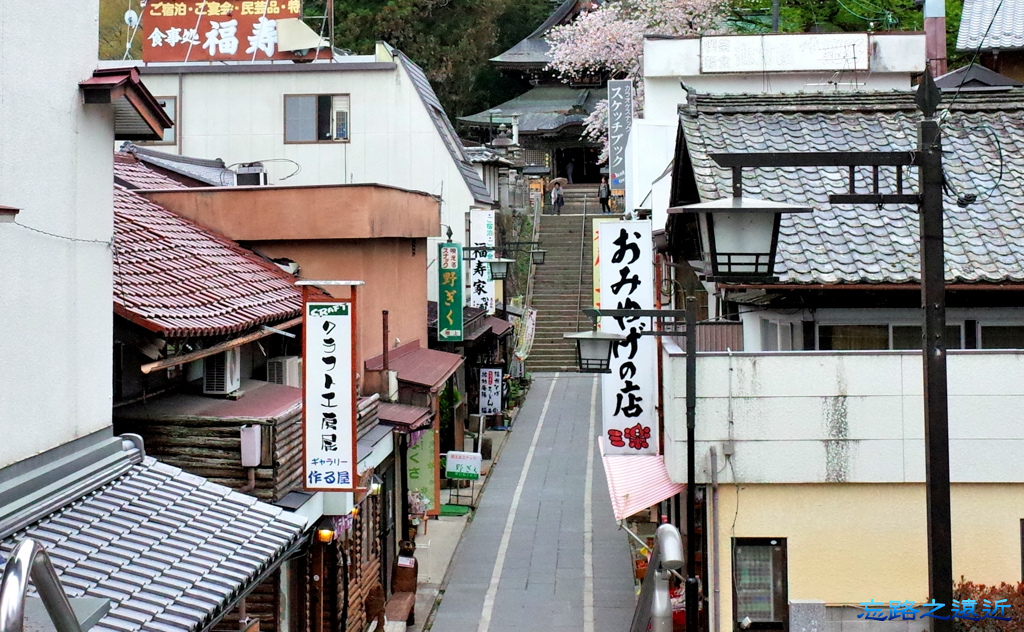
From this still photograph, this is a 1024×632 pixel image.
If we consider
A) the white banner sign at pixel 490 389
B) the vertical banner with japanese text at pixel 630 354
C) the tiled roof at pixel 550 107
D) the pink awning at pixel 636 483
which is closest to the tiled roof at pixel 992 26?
the white banner sign at pixel 490 389

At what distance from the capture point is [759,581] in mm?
12125

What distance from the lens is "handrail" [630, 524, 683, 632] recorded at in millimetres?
6230

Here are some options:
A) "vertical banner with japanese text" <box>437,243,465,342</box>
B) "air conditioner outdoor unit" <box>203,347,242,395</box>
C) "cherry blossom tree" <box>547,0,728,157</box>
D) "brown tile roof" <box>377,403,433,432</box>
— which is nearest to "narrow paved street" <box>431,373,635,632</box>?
"brown tile roof" <box>377,403,433,432</box>

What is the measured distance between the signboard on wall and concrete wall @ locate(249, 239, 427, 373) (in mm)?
8598

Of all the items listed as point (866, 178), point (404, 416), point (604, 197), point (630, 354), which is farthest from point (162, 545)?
point (604, 197)

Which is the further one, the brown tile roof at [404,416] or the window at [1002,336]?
the brown tile roof at [404,416]

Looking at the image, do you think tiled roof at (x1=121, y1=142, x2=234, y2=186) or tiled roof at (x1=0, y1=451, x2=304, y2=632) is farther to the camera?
tiled roof at (x1=121, y1=142, x2=234, y2=186)

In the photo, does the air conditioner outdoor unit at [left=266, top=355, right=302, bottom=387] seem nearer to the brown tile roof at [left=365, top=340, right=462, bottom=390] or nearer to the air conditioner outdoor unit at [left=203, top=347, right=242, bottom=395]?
the air conditioner outdoor unit at [left=203, top=347, right=242, bottom=395]

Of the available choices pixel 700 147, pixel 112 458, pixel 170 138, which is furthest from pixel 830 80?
pixel 112 458

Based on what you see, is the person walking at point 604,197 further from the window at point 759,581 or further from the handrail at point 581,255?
the window at point 759,581

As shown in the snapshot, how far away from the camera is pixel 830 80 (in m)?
23.8

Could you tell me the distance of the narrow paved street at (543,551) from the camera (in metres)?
17.8

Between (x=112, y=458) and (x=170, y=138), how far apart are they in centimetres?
2074

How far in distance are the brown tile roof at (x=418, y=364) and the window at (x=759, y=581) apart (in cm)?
822
